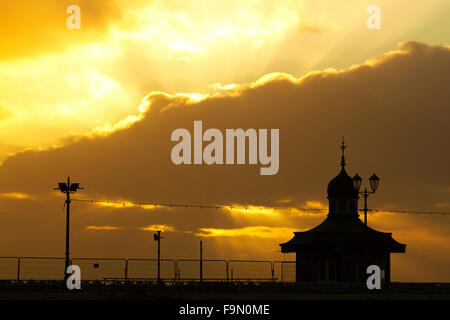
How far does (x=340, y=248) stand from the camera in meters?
78.4

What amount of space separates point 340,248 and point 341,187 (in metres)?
8.83

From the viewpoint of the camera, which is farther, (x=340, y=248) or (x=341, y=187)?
(x=341, y=187)

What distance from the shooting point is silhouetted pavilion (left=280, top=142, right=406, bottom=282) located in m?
79.9

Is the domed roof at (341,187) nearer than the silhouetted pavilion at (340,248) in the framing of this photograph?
No

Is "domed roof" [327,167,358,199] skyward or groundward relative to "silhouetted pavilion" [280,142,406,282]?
skyward

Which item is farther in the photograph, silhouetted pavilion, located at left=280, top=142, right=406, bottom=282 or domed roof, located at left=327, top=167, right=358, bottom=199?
domed roof, located at left=327, top=167, right=358, bottom=199

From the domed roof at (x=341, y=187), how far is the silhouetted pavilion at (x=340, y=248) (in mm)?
2938

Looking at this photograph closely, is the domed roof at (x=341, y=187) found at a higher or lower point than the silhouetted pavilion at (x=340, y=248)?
higher

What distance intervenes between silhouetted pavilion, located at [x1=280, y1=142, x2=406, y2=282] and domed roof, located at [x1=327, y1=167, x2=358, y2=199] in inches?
116

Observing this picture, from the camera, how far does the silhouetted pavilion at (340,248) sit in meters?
79.9
